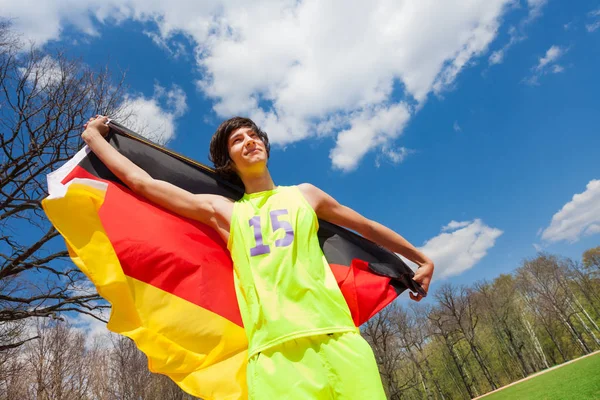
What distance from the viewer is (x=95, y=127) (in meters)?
2.73

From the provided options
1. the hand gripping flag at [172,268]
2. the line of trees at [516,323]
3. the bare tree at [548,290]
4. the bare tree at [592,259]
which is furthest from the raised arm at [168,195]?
the bare tree at [592,259]

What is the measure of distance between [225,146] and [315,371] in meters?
1.80

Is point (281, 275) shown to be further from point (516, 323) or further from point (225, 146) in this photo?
point (516, 323)

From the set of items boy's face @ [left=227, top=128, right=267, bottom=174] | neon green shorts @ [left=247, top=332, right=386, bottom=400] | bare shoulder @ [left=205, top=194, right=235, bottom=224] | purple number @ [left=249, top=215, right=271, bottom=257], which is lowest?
neon green shorts @ [left=247, top=332, right=386, bottom=400]

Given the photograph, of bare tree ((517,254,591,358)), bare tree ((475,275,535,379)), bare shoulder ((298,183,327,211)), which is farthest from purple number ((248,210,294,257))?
bare tree ((517,254,591,358))

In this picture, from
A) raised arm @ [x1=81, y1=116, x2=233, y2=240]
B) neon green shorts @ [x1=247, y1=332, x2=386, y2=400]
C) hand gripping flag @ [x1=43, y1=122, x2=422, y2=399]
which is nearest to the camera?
neon green shorts @ [x1=247, y1=332, x2=386, y2=400]

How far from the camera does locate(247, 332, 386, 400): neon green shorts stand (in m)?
1.45

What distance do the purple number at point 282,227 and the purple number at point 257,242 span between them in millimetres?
76

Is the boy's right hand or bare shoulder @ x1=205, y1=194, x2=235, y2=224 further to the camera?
the boy's right hand

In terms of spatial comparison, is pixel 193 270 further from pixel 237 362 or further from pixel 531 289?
pixel 531 289

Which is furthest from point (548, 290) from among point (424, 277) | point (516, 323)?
point (424, 277)

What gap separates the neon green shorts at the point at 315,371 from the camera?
1.45m

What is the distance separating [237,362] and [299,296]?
0.71m

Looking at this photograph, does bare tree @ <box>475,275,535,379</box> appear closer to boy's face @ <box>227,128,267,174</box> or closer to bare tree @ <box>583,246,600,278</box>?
bare tree @ <box>583,246,600,278</box>
